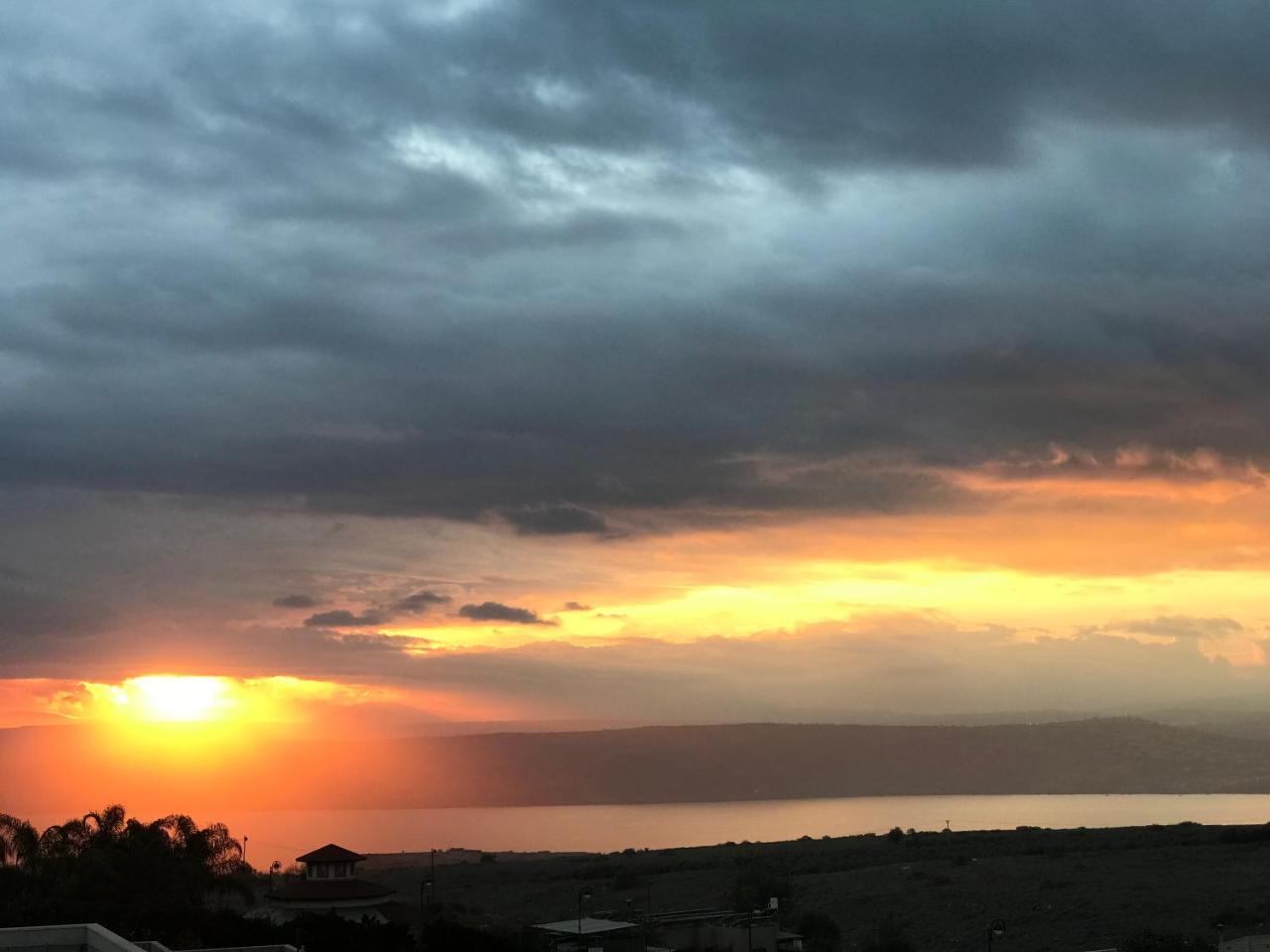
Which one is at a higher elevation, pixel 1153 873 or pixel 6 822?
pixel 6 822

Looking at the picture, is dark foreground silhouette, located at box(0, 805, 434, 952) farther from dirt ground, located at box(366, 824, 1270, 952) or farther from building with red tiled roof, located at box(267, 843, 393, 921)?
dirt ground, located at box(366, 824, 1270, 952)

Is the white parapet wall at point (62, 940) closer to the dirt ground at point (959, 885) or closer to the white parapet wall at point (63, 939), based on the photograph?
the white parapet wall at point (63, 939)

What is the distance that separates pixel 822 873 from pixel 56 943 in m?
88.8

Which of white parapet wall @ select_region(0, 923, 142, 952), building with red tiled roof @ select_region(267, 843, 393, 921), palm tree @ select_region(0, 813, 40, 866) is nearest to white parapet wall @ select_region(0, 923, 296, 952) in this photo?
white parapet wall @ select_region(0, 923, 142, 952)

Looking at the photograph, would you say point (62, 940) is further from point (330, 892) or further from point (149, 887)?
point (149, 887)

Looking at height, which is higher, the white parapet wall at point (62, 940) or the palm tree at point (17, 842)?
the palm tree at point (17, 842)

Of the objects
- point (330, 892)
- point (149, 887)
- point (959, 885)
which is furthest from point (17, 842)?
point (959, 885)

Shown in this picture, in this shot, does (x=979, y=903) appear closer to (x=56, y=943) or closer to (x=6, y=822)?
(x=6, y=822)

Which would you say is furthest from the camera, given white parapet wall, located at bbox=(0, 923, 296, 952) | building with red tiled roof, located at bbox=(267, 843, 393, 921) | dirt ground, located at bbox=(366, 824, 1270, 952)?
dirt ground, located at bbox=(366, 824, 1270, 952)

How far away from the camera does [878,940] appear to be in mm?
81938

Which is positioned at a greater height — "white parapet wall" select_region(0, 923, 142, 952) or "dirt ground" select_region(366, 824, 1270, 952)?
"white parapet wall" select_region(0, 923, 142, 952)

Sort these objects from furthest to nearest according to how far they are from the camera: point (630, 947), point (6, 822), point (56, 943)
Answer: point (6, 822), point (630, 947), point (56, 943)

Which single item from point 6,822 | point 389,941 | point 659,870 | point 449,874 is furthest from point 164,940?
point 449,874

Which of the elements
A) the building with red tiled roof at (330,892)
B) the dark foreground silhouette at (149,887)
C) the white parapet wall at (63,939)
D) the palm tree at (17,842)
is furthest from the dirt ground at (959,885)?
the white parapet wall at (63,939)
